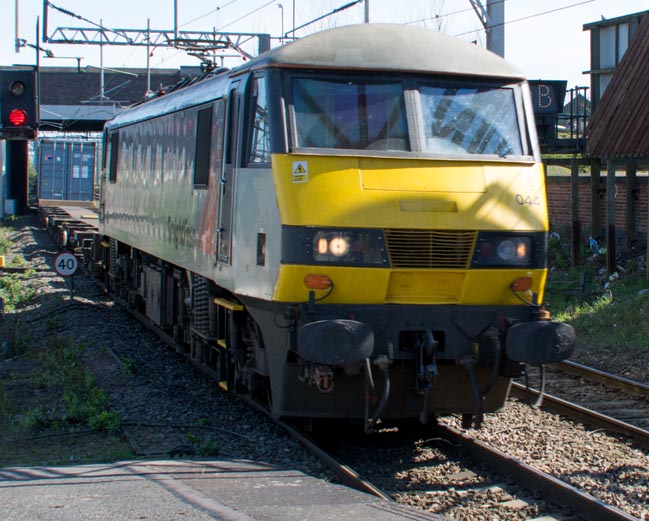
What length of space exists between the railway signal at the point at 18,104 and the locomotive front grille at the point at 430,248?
8.01m

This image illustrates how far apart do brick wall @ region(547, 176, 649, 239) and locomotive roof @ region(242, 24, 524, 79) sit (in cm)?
1413

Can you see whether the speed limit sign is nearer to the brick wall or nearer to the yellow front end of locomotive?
the yellow front end of locomotive

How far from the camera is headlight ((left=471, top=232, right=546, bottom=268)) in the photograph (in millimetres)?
7301

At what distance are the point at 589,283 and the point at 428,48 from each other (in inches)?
478

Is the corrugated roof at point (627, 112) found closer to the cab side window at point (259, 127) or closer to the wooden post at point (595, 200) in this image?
the wooden post at point (595, 200)

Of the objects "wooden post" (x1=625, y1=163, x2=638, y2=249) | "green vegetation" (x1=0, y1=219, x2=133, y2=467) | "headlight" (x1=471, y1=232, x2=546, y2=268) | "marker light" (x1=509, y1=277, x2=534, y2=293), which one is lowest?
"green vegetation" (x1=0, y1=219, x2=133, y2=467)

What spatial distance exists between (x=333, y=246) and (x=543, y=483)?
220 cm

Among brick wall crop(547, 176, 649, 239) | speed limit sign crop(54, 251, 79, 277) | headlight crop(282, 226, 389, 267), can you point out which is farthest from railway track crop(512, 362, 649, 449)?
brick wall crop(547, 176, 649, 239)

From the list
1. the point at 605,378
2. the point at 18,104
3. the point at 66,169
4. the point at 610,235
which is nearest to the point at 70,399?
the point at 18,104

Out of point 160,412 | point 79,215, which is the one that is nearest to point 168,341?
point 160,412

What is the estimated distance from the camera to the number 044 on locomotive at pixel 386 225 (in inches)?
279

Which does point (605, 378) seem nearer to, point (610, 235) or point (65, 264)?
point (610, 235)

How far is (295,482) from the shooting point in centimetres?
679

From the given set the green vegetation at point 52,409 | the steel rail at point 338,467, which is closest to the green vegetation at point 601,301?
the steel rail at point 338,467
